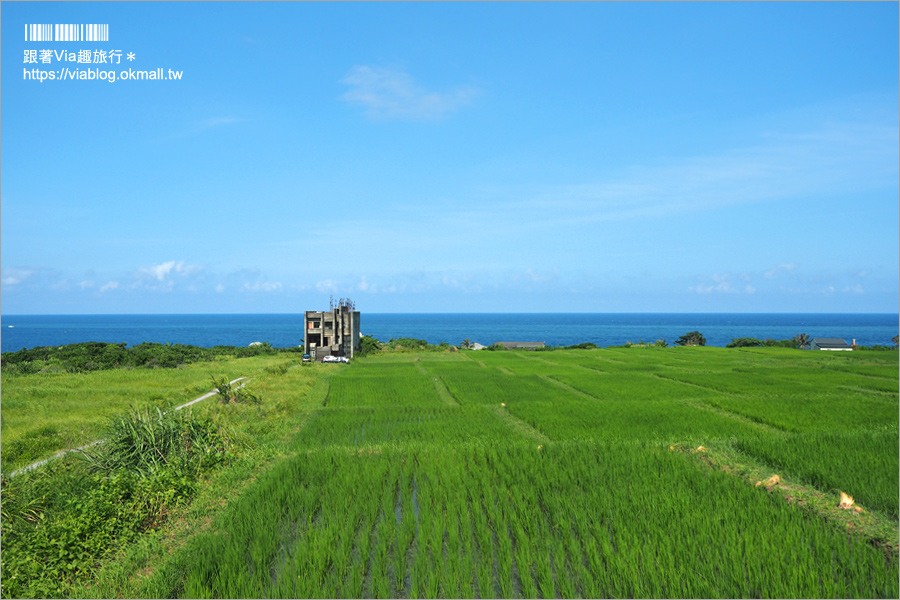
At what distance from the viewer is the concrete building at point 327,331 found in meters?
31.2

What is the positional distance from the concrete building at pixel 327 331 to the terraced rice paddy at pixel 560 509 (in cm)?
1790

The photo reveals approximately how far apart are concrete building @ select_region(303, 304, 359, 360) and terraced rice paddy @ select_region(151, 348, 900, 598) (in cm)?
1790

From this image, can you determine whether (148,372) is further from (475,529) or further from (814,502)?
(814,502)

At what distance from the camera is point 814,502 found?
6.72 m

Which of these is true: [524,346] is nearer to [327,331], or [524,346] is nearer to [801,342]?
[327,331]

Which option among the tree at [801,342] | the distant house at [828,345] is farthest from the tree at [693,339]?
the distant house at [828,345]

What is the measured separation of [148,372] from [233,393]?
1018cm

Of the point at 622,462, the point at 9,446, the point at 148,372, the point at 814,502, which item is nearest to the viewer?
the point at 814,502

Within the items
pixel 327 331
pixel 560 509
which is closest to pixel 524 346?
pixel 327 331

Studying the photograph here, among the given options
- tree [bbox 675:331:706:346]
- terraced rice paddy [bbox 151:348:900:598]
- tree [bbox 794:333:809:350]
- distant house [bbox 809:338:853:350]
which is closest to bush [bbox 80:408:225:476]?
terraced rice paddy [bbox 151:348:900:598]

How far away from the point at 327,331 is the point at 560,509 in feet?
86.5

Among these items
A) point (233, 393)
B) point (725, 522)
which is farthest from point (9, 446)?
point (725, 522)

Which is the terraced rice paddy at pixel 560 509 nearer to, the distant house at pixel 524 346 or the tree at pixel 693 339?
the distant house at pixel 524 346

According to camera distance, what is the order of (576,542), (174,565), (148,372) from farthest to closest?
1. (148,372)
2. (576,542)
3. (174,565)
